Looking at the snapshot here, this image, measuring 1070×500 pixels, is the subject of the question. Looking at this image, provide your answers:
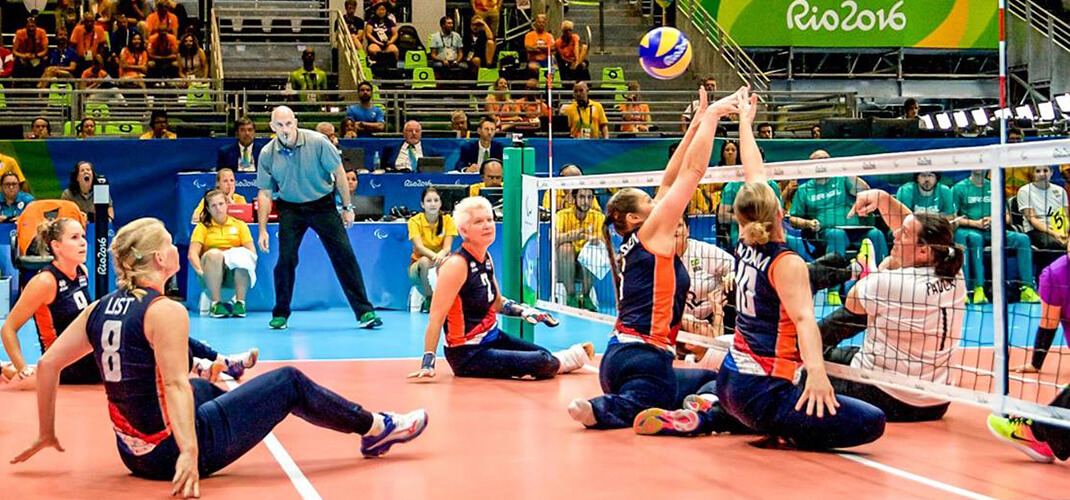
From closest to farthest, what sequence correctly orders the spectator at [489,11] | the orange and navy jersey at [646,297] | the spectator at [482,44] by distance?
the orange and navy jersey at [646,297] → the spectator at [482,44] → the spectator at [489,11]

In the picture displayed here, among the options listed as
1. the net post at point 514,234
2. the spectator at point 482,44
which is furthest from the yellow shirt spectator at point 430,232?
the spectator at point 482,44

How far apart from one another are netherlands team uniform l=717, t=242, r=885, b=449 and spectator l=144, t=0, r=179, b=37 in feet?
54.0

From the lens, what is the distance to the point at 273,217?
44.8 feet

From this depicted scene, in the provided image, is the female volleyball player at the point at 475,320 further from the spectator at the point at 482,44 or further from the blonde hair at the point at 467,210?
the spectator at the point at 482,44

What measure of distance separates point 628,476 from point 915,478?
111 cm

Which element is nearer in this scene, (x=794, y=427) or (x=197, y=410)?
(x=197, y=410)

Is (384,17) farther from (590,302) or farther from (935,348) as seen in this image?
(935,348)

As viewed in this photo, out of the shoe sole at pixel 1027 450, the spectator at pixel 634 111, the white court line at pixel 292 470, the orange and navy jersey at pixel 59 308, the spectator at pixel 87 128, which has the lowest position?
the white court line at pixel 292 470

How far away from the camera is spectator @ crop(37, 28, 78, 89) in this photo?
63.8 feet

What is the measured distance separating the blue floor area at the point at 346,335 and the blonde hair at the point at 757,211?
3453mm

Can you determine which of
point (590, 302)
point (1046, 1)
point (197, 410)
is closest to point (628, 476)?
point (197, 410)

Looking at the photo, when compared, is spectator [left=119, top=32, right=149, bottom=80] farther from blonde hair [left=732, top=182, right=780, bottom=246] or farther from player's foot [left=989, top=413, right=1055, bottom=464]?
player's foot [left=989, top=413, right=1055, bottom=464]

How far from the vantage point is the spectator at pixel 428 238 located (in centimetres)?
1306

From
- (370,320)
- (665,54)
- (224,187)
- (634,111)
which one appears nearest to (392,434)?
(665,54)
